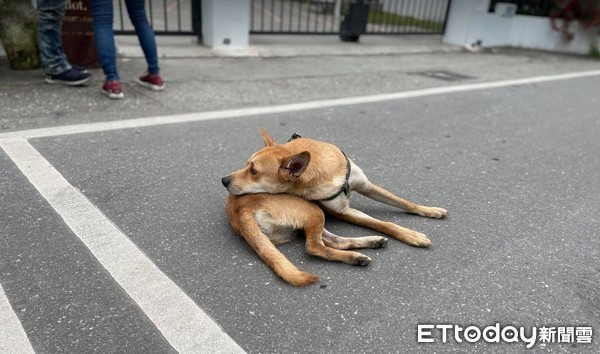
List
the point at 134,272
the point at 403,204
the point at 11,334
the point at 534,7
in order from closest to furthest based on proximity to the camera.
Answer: the point at 11,334, the point at 134,272, the point at 403,204, the point at 534,7

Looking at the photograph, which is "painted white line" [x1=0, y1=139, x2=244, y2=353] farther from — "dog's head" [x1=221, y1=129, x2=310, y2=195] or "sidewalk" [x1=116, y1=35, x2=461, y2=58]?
"sidewalk" [x1=116, y1=35, x2=461, y2=58]

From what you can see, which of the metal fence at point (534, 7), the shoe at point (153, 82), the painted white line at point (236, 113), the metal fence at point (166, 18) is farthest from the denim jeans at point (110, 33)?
the metal fence at point (534, 7)

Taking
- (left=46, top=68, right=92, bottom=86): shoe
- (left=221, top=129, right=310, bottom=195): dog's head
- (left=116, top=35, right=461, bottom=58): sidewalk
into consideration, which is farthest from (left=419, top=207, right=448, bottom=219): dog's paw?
(left=116, top=35, right=461, bottom=58): sidewalk

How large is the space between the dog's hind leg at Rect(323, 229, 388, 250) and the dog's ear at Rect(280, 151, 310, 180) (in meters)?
0.38

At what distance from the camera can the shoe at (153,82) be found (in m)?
5.18

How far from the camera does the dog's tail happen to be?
2201 mm

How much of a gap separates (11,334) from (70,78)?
3.65m

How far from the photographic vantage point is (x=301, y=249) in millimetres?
2570

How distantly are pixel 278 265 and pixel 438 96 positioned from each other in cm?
463

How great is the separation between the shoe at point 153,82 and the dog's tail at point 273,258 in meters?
3.30

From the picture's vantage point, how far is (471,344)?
1.97m

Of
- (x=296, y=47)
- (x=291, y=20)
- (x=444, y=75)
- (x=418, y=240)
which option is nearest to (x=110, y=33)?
(x=418, y=240)

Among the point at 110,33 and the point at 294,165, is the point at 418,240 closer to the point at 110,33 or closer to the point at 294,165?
the point at 294,165

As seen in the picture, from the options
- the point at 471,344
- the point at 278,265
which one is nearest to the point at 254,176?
the point at 278,265
